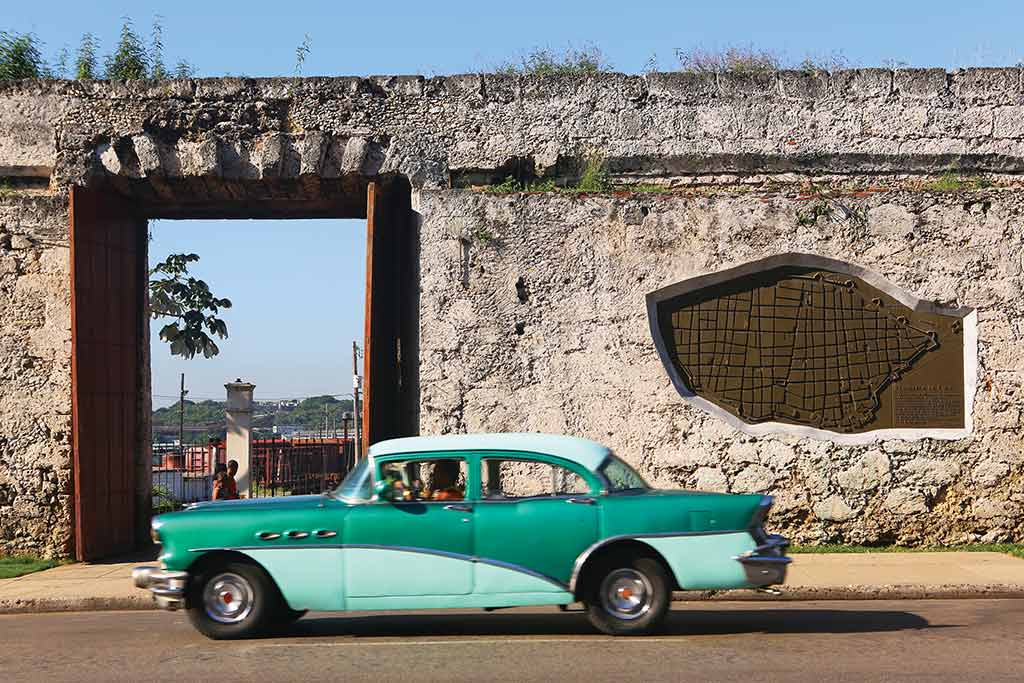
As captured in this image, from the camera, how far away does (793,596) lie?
1018cm

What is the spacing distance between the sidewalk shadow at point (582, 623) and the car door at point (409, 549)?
1.39ft

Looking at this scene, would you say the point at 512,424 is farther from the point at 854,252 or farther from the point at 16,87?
the point at 16,87

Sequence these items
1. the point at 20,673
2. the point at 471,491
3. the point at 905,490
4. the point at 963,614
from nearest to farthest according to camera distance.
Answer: the point at 20,673 < the point at 471,491 < the point at 963,614 < the point at 905,490

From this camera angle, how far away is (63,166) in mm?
13141

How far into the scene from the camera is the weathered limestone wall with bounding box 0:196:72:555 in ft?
43.0

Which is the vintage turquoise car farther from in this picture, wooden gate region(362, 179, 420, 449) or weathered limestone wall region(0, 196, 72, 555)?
weathered limestone wall region(0, 196, 72, 555)

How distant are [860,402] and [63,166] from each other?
27.2ft

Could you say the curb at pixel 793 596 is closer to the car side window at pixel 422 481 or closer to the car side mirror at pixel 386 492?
the car side window at pixel 422 481

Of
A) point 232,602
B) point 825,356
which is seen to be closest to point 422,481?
point 232,602

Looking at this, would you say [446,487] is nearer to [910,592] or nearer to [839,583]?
[839,583]

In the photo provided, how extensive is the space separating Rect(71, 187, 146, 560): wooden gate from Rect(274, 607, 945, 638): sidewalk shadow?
4.55 m

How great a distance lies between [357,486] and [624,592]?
6.14ft

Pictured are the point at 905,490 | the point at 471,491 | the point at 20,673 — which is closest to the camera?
the point at 20,673

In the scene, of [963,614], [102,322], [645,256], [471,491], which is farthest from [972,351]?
[102,322]
